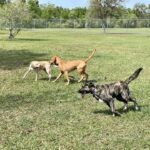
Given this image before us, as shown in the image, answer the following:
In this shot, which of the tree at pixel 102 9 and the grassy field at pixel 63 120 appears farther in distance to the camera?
the tree at pixel 102 9

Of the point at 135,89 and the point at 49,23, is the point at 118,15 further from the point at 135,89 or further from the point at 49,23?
the point at 135,89

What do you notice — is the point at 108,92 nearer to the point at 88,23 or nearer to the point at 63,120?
the point at 63,120

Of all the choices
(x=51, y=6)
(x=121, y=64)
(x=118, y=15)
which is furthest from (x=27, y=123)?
(x=51, y=6)

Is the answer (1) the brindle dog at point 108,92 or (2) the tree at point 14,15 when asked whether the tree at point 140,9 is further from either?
(1) the brindle dog at point 108,92

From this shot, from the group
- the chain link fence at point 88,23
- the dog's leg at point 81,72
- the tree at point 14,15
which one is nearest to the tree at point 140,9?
the chain link fence at point 88,23

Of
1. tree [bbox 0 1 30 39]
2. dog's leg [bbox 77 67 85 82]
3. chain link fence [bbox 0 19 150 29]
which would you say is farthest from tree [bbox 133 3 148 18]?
dog's leg [bbox 77 67 85 82]

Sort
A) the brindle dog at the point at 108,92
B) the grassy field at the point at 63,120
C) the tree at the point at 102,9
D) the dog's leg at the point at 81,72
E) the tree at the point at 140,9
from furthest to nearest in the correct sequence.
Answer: the tree at the point at 140,9 < the tree at the point at 102,9 < the dog's leg at the point at 81,72 < the brindle dog at the point at 108,92 < the grassy field at the point at 63,120

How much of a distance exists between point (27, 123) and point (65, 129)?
85cm

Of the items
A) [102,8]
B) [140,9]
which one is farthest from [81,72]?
[140,9]

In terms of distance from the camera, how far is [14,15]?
44.7 metres

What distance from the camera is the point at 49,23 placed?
8838cm

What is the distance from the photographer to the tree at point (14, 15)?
44.0 metres

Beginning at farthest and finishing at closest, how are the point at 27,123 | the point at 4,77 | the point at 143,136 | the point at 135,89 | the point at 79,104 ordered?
the point at 4,77, the point at 135,89, the point at 79,104, the point at 27,123, the point at 143,136

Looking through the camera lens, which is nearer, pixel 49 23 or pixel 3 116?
pixel 3 116
